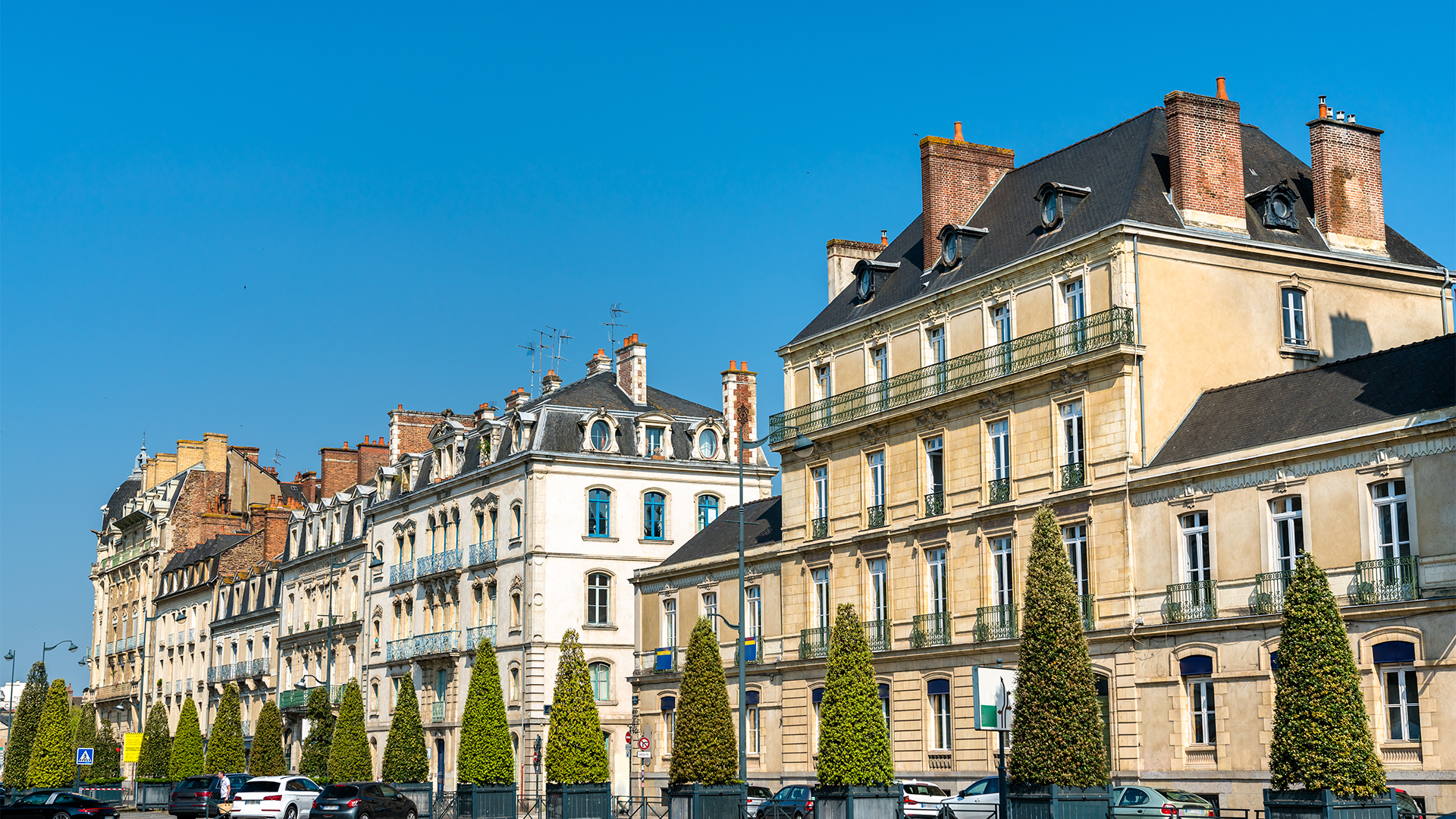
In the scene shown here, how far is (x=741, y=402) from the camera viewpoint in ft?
222

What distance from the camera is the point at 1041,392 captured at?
40312 millimetres

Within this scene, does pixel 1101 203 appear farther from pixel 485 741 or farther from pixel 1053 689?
pixel 485 741

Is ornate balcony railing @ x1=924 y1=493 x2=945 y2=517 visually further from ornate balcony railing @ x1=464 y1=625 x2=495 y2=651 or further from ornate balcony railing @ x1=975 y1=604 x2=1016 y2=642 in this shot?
ornate balcony railing @ x1=464 y1=625 x2=495 y2=651

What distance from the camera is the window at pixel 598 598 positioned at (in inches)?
2462

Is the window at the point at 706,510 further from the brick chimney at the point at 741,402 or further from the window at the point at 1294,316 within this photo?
the window at the point at 1294,316

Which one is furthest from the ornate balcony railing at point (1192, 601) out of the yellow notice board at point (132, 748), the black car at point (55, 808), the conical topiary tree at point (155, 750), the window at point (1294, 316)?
the conical topiary tree at point (155, 750)

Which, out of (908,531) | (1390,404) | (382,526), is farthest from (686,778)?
(382,526)

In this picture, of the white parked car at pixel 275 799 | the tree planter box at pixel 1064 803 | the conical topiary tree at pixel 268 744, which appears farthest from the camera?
the conical topiary tree at pixel 268 744

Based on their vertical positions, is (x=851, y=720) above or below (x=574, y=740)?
above

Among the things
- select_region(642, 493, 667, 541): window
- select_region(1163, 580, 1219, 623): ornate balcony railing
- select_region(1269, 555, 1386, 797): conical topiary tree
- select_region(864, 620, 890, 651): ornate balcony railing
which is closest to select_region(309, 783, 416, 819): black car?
select_region(864, 620, 890, 651): ornate balcony railing

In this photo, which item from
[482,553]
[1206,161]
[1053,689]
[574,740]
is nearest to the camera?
[1053,689]

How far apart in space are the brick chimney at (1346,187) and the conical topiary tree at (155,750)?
57.2 m

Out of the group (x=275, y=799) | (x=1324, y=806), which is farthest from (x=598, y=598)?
(x=1324, y=806)

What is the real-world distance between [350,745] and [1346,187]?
3865 cm
